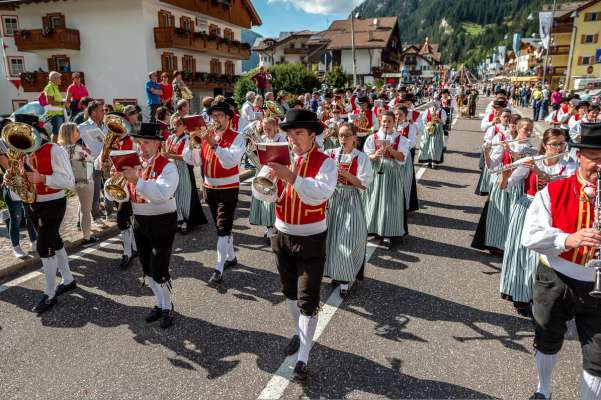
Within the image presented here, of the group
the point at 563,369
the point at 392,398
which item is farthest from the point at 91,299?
the point at 563,369

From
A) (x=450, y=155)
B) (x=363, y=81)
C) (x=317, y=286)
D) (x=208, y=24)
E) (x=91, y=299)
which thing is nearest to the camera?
(x=317, y=286)

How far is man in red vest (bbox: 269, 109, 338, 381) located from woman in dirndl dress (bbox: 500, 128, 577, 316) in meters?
2.29

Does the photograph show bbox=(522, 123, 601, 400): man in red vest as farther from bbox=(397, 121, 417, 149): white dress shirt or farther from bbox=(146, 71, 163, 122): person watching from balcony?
bbox=(146, 71, 163, 122): person watching from balcony

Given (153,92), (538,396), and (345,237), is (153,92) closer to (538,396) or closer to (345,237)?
(345,237)

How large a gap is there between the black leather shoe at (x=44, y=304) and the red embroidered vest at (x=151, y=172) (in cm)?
176

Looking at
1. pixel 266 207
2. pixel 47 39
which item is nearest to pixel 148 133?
pixel 266 207

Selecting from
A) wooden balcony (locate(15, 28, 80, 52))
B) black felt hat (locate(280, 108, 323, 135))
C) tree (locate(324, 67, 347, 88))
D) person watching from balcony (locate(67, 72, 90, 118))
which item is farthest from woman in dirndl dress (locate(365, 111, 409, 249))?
tree (locate(324, 67, 347, 88))

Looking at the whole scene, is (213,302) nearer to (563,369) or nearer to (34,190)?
(34,190)

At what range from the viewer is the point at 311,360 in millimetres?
3891

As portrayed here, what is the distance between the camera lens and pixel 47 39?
84.2 ft

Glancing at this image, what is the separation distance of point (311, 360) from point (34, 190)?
3482 mm

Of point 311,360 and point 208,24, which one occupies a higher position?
point 208,24

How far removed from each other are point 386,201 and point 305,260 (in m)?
3.45

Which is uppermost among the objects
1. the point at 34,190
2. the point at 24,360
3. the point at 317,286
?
the point at 34,190
